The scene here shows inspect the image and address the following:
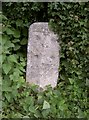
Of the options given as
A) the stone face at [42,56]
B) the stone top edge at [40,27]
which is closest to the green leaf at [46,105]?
the stone face at [42,56]

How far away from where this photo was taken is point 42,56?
362 centimetres

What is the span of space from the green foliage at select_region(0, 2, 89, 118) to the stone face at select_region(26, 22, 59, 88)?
79 mm

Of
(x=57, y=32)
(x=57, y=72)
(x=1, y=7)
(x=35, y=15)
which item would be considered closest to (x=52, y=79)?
(x=57, y=72)

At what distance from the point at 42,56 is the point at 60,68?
1.00 feet

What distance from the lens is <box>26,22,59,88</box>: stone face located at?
3557 mm

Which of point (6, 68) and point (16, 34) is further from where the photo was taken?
point (16, 34)

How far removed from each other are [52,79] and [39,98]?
38 cm

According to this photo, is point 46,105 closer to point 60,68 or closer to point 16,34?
point 60,68

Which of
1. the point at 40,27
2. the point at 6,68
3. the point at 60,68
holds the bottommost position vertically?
the point at 60,68

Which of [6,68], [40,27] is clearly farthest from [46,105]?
[40,27]

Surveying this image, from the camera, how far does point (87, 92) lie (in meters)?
3.59

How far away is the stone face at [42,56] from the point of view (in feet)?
11.7

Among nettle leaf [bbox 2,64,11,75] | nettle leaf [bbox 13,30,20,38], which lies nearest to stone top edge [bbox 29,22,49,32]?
nettle leaf [bbox 13,30,20,38]

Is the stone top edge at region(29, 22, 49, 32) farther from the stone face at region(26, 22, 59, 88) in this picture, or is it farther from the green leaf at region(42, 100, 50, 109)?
the green leaf at region(42, 100, 50, 109)
